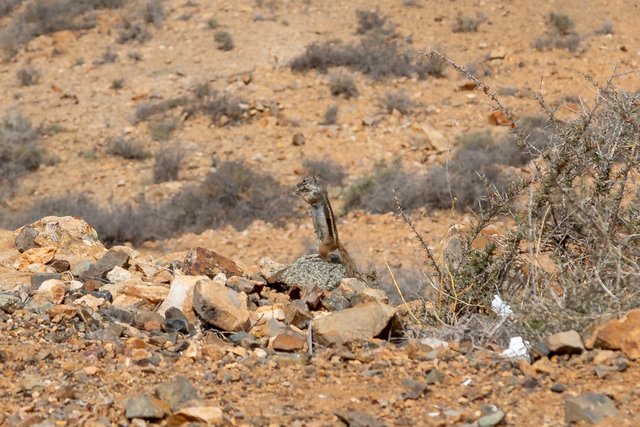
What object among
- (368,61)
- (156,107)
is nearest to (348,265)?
(156,107)

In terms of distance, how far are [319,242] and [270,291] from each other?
45 centimetres

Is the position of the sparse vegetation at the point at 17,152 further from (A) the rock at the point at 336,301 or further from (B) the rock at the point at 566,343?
(B) the rock at the point at 566,343

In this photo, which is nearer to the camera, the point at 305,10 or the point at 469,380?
the point at 469,380

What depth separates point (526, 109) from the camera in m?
14.3

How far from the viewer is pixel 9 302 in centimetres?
440

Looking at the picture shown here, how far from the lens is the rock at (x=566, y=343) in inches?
139

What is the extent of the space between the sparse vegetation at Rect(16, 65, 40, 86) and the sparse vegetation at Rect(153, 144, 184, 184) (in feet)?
15.4

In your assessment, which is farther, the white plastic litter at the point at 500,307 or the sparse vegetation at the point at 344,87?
the sparse vegetation at the point at 344,87

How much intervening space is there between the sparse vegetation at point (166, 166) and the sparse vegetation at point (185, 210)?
2.25 feet

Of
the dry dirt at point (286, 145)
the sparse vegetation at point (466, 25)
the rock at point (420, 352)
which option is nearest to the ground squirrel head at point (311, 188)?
the dry dirt at point (286, 145)

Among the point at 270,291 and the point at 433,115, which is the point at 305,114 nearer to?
the point at 433,115

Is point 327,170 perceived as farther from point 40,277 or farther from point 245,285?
point 40,277

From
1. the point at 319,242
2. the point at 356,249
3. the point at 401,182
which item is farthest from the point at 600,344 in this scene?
the point at 401,182

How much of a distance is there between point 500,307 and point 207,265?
194cm
